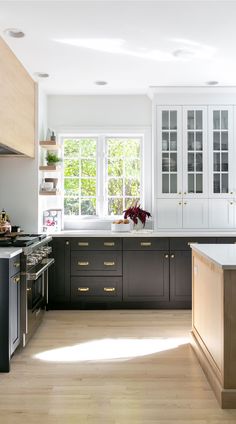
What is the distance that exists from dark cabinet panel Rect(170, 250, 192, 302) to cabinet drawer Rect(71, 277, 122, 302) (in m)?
0.63

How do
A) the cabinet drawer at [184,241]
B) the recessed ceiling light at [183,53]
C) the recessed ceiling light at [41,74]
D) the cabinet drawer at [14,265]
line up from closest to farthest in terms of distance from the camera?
the cabinet drawer at [14,265], the recessed ceiling light at [183,53], the recessed ceiling light at [41,74], the cabinet drawer at [184,241]

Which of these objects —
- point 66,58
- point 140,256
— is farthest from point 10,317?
point 66,58

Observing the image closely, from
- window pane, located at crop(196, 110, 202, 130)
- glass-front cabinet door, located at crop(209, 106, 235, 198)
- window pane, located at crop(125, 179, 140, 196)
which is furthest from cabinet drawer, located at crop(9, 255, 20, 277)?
window pane, located at crop(196, 110, 202, 130)

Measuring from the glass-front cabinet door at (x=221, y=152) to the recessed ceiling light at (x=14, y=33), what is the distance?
2516mm

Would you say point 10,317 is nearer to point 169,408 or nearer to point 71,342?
point 71,342

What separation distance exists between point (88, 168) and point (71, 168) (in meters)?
0.23

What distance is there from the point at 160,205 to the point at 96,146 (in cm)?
124

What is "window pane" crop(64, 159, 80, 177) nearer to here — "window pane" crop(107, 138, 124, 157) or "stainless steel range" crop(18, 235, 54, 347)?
"window pane" crop(107, 138, 124, 157)

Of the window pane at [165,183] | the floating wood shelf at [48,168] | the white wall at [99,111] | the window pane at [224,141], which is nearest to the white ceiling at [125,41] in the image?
the white wall at [99,111]

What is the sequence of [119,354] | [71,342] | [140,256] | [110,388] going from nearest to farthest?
[110,388], [119,354], [71,342], [140,256]

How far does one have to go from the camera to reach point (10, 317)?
2883 mm

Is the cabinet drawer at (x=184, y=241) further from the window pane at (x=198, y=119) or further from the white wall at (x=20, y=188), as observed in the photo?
the white wall at (x=20, y=188)

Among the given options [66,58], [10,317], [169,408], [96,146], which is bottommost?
[169,408]

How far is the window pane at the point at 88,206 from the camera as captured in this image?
5230mm
